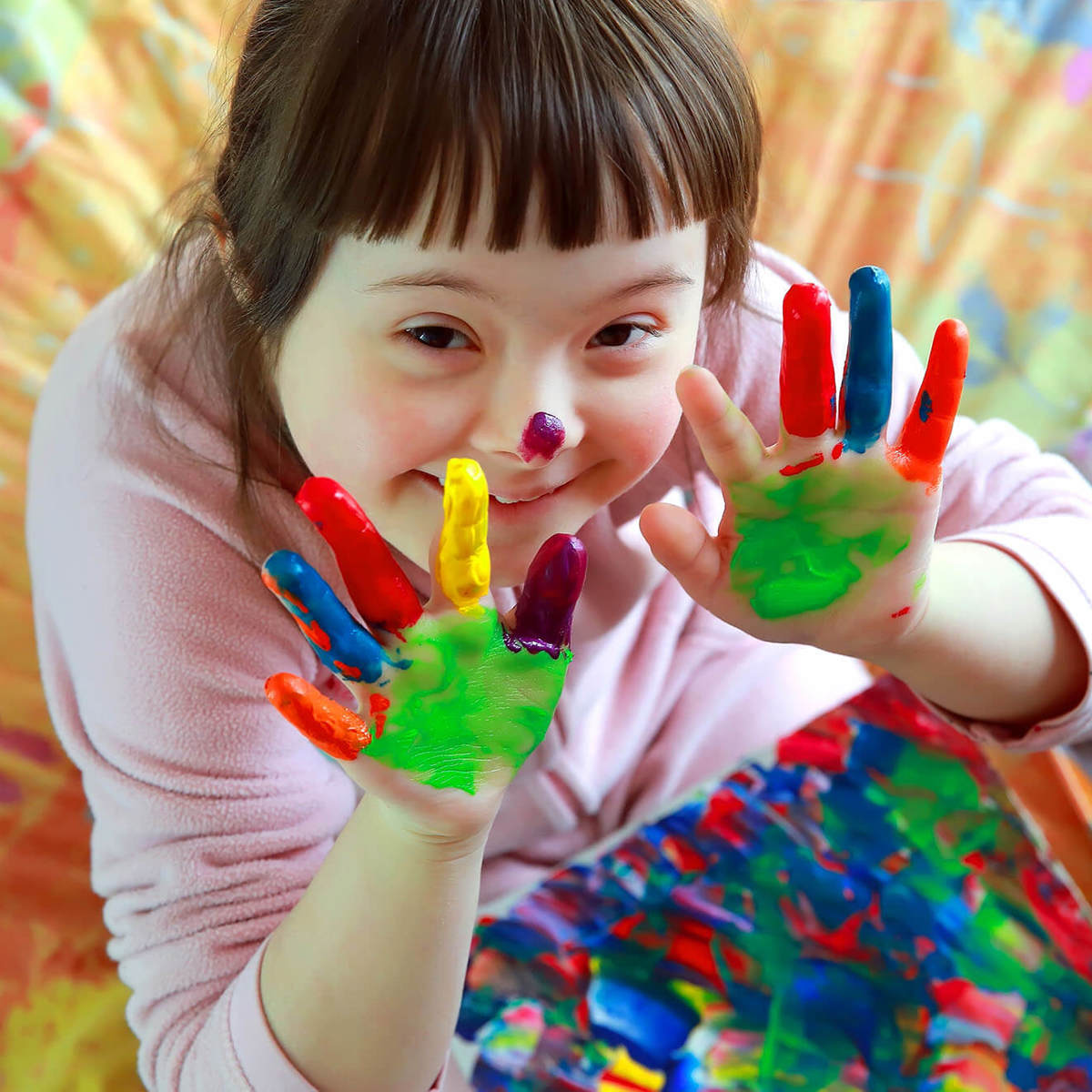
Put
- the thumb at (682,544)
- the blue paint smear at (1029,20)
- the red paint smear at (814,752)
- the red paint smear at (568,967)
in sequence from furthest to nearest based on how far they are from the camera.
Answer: the blue paint smear at (1029,20) → the red paint smear at (814,752) → the red paint smear at (568,967) → the thumb at (682,544)

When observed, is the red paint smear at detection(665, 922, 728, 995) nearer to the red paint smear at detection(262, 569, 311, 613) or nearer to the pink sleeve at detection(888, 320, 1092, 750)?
the pink sleeve at detection(888, 320, 1092, 750)

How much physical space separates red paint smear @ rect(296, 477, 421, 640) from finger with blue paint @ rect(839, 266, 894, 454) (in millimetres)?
235

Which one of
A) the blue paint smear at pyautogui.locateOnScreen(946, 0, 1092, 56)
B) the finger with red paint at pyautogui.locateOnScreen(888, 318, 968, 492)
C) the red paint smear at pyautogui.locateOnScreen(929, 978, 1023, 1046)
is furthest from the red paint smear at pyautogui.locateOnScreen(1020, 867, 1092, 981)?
the blue paint smear at pyautogui.locateOnScreen(946, 0, 1092, 56)

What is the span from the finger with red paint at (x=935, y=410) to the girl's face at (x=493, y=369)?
0.13 meters

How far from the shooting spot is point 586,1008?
0.81 meters

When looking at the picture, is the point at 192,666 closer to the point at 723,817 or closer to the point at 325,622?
the point at 325,622

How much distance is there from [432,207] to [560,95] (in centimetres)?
8

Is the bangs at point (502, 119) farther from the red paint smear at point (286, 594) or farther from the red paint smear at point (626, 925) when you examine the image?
the red paint smear at point (626, 925)

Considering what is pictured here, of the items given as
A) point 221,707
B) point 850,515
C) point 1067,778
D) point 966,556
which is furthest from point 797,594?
point 1067,778

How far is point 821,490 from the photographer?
59 cm

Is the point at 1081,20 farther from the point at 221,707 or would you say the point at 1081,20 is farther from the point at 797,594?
the point at 221,707

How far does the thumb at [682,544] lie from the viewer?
0.61 metres

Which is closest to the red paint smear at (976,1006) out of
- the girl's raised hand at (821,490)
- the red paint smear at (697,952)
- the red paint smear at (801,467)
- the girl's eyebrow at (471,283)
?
the red paint smear at (697,952)

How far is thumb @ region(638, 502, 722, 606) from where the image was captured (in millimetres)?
609
